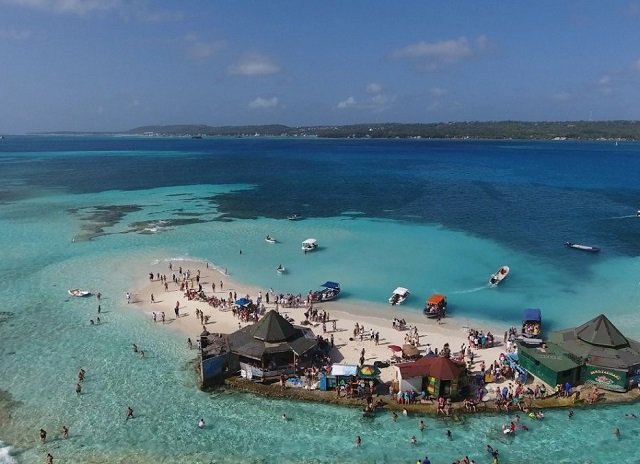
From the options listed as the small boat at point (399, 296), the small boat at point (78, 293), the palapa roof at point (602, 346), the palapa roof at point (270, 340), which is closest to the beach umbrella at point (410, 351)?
the palapa roof at point (270, 340)

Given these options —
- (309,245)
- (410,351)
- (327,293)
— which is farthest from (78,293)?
(410,351)

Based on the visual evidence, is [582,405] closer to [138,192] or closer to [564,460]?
[564,460]

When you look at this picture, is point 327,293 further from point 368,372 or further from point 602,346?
point 602,346

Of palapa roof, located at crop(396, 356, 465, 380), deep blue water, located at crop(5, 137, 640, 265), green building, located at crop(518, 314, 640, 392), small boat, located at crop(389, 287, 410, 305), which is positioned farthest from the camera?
deep blue water, located at crop(5, 137, 640, 265)

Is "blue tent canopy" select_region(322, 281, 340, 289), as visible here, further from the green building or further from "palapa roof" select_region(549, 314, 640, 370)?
"palapa roof" select_region(549, 314, 640, 370)

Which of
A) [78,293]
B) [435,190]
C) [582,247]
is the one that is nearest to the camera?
[78,293]

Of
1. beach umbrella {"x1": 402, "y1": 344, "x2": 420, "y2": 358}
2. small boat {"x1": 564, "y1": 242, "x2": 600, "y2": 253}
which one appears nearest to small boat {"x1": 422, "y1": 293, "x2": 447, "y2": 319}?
beach umbrella {"x1": 402, "y1": 344, "x2": 420, "y2": 358}

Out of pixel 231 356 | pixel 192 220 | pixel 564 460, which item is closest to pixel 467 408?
pixel 564 460
